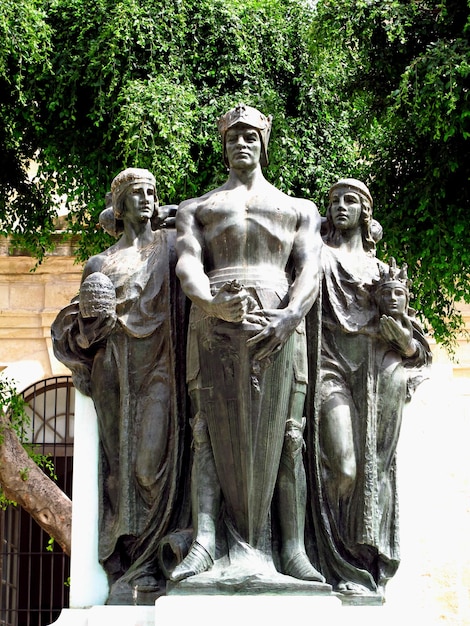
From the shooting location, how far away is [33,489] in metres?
14.6

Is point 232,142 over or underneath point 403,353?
over

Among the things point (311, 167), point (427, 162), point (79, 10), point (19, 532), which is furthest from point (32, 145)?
point (19, 532)

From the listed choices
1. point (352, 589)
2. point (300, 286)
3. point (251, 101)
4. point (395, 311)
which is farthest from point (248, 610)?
point (251, 101)

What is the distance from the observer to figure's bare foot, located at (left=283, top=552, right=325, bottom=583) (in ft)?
20.0

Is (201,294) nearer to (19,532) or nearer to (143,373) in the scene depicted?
(143,373)

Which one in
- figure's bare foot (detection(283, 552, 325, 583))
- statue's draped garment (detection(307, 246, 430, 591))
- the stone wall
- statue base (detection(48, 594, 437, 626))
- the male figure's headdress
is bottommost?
statue base (detection(48, 594, 437, 626))

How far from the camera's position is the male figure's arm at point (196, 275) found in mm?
6059

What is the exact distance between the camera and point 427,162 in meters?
14.2

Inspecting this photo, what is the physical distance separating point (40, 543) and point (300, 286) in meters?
13.9

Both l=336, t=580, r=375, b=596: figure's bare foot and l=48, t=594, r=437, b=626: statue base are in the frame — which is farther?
l=336, t=580, r=375, b=596: figure's bare foot

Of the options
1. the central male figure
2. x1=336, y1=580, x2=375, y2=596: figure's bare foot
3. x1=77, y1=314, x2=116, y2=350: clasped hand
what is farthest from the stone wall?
x1=336, y1=580, x2=375, y2=596: figure's bare foot

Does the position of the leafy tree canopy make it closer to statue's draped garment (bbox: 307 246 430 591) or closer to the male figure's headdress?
the male figure's headdress

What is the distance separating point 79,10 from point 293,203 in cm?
866

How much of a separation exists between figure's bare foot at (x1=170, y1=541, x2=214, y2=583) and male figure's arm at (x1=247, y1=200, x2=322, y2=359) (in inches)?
34.2
